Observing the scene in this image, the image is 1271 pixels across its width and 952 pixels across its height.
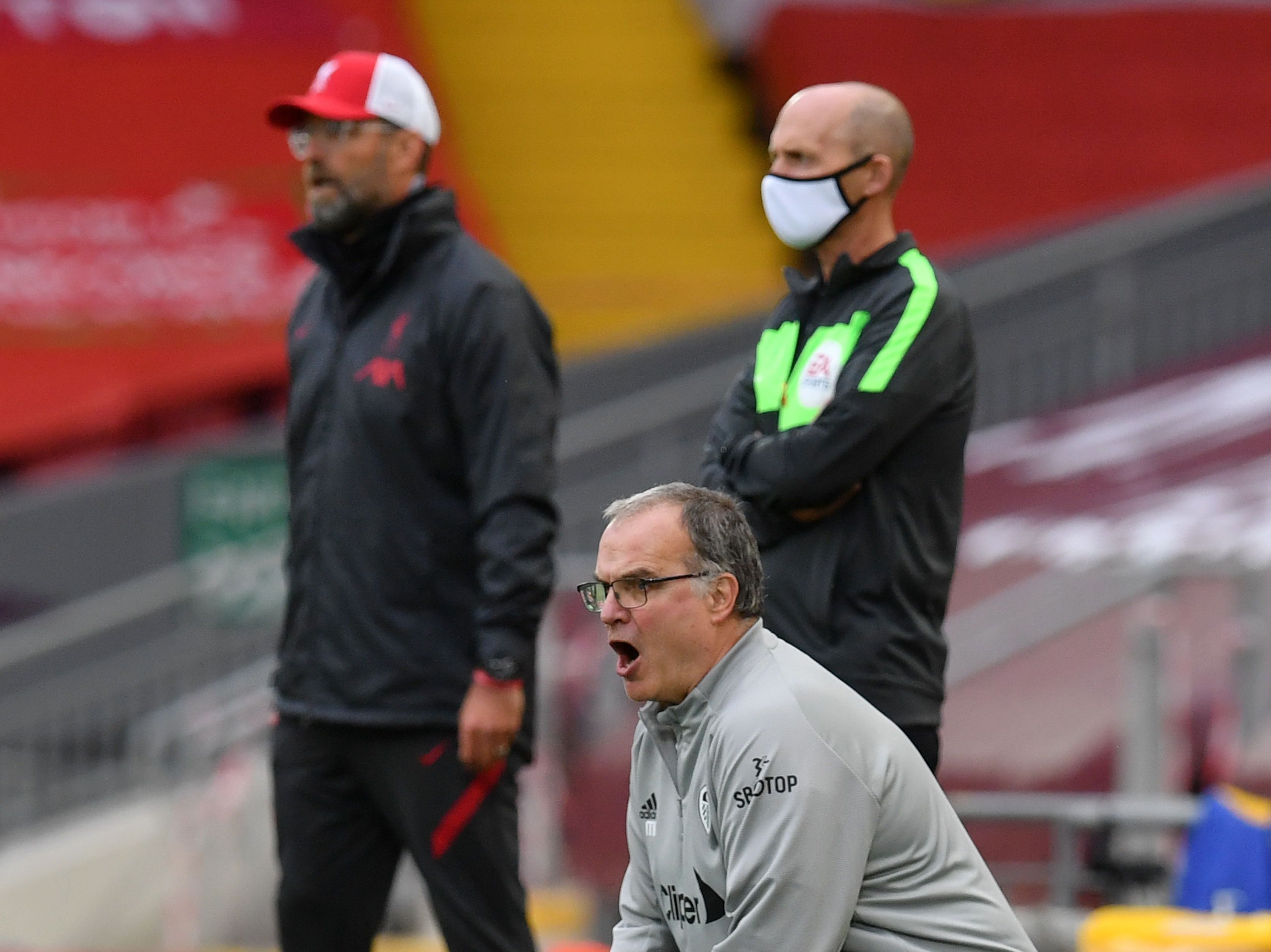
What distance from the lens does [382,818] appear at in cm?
385

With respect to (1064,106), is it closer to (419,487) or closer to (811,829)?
(419,487)

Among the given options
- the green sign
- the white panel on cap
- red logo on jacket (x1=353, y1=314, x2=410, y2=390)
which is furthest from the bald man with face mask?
the green sign

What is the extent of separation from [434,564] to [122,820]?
6.51 meters

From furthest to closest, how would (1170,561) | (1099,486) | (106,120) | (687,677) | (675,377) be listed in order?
(106,120)
(675,377)
(1099,486)
(1170,561)
(687,677)

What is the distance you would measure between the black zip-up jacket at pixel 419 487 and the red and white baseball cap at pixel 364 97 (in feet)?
0.55

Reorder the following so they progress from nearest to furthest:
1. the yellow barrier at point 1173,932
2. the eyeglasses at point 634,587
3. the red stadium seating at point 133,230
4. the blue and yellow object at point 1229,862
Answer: the eyeglasses at point 634,587, the yellow barrier at point 1173,932, the blue and yellow object at point 1229,862, the red stadium seating at point 133,230

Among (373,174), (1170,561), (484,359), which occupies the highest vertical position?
(373,174)

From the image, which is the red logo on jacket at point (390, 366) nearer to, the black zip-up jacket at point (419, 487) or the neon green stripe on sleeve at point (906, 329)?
the black zip-up jacket at point (419, 487)

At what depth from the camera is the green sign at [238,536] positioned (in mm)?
10172

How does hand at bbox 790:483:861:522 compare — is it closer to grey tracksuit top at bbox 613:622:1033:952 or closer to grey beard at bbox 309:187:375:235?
grey tracksuit top at bbox 613:622:1033:952

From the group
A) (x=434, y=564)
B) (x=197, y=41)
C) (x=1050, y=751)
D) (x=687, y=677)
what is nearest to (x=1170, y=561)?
(x=1050, y=751)

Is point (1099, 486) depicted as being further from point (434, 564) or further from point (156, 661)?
point (434, 564)

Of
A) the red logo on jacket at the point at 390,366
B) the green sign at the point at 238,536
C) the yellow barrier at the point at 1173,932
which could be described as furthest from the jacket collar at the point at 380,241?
the green sign at the point at 238,536

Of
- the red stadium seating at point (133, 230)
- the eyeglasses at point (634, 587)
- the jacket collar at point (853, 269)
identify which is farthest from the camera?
the red stadium seating at point (133, 230)
